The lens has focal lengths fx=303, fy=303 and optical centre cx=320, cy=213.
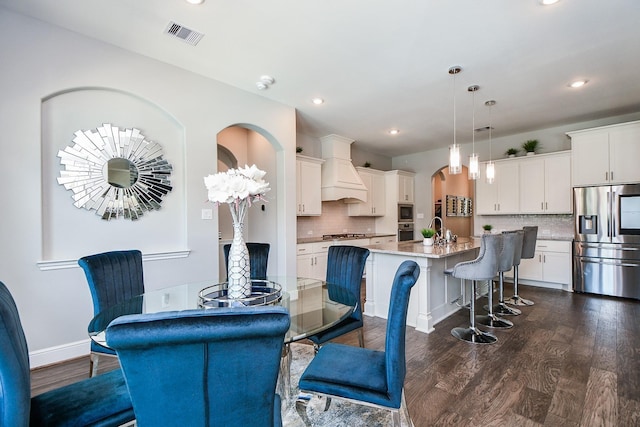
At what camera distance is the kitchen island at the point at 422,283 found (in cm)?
327

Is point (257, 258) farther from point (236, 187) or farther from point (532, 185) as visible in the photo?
point (532, 185)

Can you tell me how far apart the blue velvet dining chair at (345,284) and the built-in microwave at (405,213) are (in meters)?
4.59

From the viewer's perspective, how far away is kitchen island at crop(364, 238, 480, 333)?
327 centimetres

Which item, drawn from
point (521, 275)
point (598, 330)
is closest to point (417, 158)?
point (521, 275)

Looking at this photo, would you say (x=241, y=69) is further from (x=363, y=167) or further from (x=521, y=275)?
(x=521, y=275)

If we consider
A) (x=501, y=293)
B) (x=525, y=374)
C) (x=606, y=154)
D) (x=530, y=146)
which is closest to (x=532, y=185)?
(x=530, y=146)

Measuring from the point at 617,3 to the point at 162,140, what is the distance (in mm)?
4076

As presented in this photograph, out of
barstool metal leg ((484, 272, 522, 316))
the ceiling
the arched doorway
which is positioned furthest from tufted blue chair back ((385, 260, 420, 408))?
the arched doorway

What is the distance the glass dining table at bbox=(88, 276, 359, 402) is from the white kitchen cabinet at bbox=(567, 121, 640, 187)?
4.78 m

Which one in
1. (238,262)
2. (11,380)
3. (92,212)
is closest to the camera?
(11,380)

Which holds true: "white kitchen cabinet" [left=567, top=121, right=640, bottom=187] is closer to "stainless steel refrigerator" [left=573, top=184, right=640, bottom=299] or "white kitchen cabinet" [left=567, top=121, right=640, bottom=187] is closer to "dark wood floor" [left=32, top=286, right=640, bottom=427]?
"stainless steel refrigerator" [left=573, top=184, right=640, bottom=299]

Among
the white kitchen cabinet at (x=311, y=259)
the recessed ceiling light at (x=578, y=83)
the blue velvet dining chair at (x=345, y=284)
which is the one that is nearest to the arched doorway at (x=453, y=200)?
the white kitchen cabinet at (x=311, y=259)

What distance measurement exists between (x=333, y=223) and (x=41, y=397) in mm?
5374

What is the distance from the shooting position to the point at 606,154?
453 centimetres
